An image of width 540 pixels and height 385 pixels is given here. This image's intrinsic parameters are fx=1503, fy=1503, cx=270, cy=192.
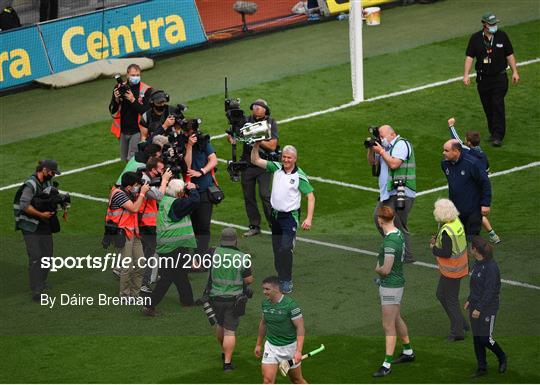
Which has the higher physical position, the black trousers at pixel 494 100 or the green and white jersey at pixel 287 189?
the green and white jersey at pixel 287 189

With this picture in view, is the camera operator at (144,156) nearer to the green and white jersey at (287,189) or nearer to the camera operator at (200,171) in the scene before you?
the camera operator at (200,171)

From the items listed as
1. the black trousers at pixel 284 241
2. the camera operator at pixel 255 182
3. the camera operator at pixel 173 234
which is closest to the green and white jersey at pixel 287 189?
the black trousers at pixel 284 241

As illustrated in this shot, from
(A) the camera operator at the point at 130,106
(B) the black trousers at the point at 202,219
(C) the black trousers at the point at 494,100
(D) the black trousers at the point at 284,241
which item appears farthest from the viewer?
(C) the black trousers at the point at 494,100

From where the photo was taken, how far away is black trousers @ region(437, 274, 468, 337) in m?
18.6

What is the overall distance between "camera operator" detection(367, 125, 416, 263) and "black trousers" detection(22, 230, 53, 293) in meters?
4.65

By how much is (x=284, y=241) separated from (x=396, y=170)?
196cm

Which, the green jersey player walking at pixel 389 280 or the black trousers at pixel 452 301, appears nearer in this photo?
the green jersey player walking at pixel 389 280

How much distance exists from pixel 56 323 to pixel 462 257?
547 centimetres

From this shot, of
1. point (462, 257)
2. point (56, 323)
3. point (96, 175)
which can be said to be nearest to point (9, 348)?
point (56, 323)

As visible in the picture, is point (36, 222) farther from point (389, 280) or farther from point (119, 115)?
point (389, 280)

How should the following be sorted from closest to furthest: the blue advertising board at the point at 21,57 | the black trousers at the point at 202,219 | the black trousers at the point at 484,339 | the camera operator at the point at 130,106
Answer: the black trousers at the point at 484,339 → the black trousers at the point at 202,219 → the camera operator at the point at 130,106 → the blue advertising board at the point at 21,57

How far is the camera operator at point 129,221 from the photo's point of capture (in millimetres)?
20156

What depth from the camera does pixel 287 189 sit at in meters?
20.4

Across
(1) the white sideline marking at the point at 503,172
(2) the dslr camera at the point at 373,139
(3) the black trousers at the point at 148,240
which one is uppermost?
(2) the dslr camera at the point at 373,139
